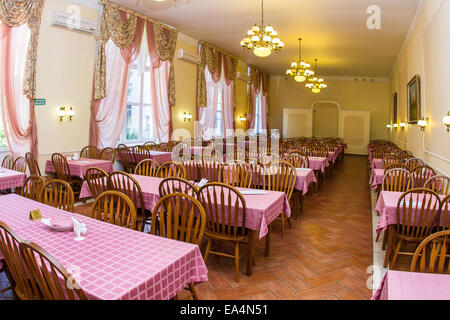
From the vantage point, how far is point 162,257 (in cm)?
187

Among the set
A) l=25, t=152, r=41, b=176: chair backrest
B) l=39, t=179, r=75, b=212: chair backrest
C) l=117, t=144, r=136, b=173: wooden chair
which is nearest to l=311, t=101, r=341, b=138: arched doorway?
l=117, t=144, r=136, b=173: wooden chair

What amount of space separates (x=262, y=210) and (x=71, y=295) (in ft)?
5.82

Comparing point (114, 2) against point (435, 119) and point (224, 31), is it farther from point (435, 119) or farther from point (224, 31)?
point (435, 119)

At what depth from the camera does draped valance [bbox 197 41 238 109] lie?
35.3 feet

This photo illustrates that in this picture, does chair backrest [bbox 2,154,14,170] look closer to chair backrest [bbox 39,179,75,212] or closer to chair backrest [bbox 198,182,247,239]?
chair backrest [bbox 39,179,75,212]

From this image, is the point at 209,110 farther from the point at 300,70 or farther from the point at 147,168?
the point at 147,168

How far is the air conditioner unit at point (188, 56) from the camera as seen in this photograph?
9652 millimetres

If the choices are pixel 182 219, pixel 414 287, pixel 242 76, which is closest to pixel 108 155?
pixel 182 219

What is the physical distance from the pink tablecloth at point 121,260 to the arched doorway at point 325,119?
55.1 feet

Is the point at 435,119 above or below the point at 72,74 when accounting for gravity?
below

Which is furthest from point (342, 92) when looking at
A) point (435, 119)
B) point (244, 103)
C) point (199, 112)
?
point (435, 119)

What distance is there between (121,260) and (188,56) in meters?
8.87

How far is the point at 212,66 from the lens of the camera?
11.4 m

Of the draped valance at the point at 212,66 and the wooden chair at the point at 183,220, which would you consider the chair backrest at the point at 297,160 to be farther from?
the draped valance at the point at 212,66
